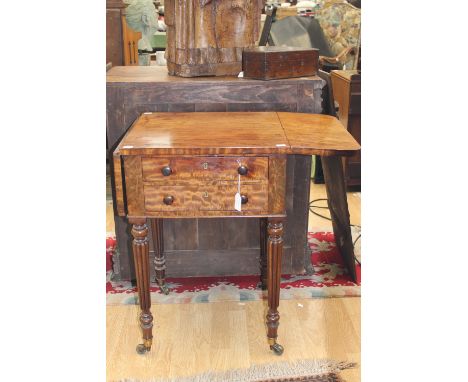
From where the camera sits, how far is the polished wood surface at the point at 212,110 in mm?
2127

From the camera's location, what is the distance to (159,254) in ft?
7.64

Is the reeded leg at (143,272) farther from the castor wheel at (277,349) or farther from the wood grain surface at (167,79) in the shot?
the wood grain surface at (167,79)

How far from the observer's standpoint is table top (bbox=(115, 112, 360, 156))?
158cm

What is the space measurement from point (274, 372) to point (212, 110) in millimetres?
1035

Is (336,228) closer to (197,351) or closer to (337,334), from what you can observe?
(337,334)

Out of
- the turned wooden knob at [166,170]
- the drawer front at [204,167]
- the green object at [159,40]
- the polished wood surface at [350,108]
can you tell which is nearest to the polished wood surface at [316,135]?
the drawer front at [204,167]

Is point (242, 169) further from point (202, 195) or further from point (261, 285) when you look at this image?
point (261, 285)

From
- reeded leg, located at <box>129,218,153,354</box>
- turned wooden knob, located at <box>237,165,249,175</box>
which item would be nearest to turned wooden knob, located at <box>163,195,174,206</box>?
reeded leg, located at <box>129,218,153,354</box>

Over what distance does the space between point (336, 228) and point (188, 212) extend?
1.21 m

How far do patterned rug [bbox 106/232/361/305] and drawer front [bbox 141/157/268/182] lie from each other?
2.78 feet

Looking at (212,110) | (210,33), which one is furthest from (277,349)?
(210,33)

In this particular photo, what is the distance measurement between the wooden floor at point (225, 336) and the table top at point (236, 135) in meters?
0.79

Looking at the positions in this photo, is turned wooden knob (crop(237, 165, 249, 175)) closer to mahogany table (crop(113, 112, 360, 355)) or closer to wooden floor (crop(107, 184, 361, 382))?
mahogany table (crop(113, 112, 360, 355))
